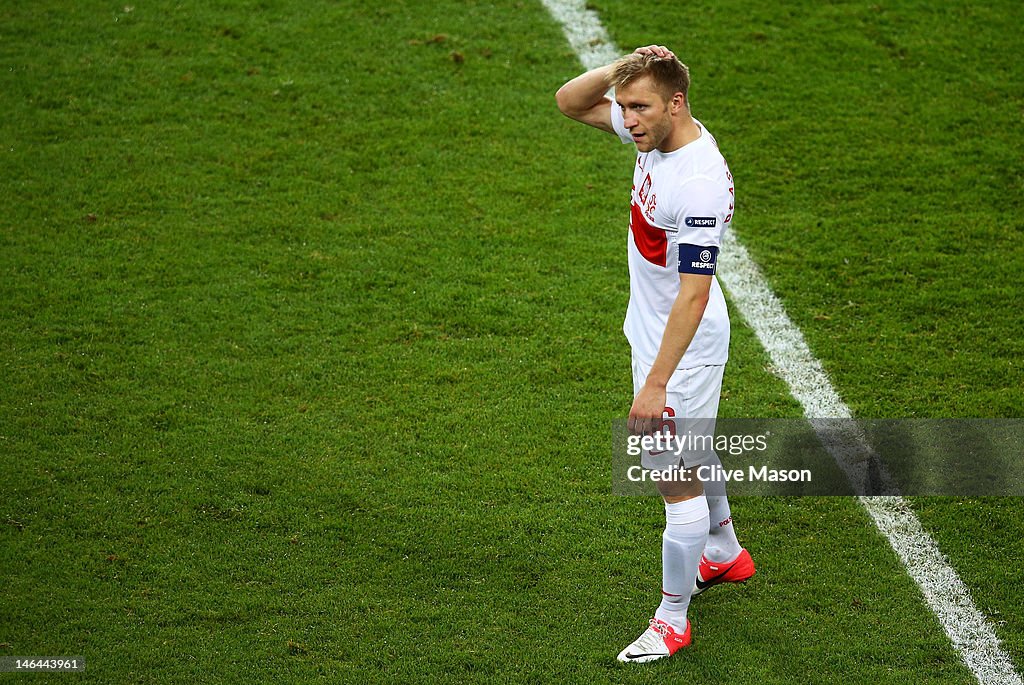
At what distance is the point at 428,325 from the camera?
5.49m

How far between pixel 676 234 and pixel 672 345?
36 centimetres

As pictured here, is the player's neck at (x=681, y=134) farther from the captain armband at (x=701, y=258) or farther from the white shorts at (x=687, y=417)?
the white shorts at (x=687, y=417)

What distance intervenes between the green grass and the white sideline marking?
0.08 meters

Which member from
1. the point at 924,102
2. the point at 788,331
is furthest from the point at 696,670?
the point at 924,102

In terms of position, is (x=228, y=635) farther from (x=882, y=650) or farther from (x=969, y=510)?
(x=969, y=510)

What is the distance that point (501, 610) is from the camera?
401cm

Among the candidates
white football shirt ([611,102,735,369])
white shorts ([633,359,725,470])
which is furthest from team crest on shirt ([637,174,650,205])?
white shorts ([633,359,725,470])

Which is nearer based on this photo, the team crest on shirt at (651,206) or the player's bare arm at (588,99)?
the team crest on shirt at (651,206)

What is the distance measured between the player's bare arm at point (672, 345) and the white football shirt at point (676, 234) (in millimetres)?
53

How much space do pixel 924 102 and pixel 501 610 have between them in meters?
4.63

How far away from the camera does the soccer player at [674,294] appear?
3.37 meters

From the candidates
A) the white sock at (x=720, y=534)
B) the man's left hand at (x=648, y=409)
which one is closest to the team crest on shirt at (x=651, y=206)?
the man's left hand at (x=648, y=409)

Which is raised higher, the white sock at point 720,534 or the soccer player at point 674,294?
the soccer player at point 674,294

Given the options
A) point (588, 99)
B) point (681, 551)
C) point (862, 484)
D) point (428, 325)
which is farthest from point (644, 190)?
point (428, 325)
